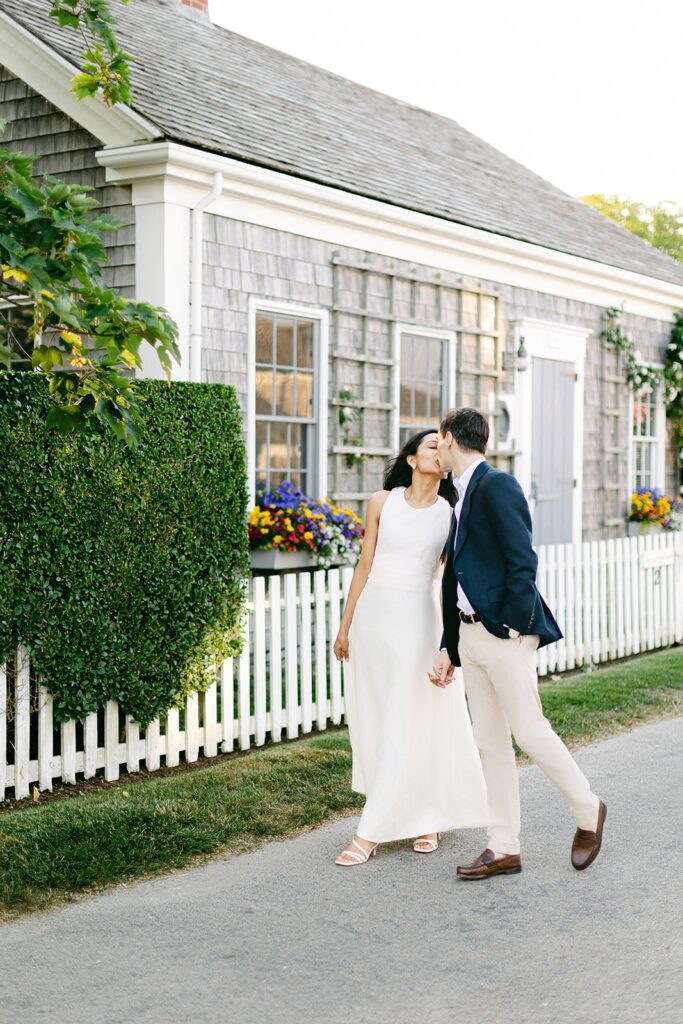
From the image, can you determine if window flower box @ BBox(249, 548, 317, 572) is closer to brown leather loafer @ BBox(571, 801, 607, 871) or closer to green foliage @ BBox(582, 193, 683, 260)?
brown leather loafer @ BBox(571, 801, 607, 871)

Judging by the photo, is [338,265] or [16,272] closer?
[16,272]

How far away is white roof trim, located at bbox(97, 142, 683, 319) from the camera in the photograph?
9328 millimetres

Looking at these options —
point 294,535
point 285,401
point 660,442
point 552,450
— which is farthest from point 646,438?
point 294,535

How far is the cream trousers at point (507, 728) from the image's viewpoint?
5309 mm

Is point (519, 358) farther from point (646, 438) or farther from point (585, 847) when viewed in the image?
point (585, 847)

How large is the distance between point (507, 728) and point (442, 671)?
0.39m

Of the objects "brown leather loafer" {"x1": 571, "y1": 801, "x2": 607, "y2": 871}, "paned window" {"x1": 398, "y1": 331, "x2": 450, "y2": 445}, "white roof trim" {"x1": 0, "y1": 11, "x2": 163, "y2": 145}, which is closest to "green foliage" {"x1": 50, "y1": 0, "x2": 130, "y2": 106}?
"white roof trim" {"x1": 0, "y1": 11, "x2": 163, "y2": 145}

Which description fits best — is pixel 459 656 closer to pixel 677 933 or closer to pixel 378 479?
pixel 677 933

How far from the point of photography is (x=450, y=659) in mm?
5559

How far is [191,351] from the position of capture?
952cm

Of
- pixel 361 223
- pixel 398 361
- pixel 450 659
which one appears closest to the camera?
pixel 450 659

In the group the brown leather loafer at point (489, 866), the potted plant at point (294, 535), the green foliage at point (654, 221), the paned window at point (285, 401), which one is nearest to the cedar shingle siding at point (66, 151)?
the paned window at point (285, 401)

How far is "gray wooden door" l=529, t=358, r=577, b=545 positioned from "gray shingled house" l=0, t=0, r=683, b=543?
3cm

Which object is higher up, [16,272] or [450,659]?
[16,272]
